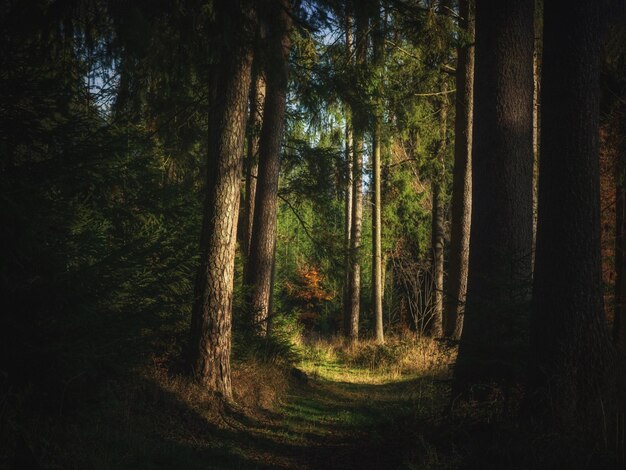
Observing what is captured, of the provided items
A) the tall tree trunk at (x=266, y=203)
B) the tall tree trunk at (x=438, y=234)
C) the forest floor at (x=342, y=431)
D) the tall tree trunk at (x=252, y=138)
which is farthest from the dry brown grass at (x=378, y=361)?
the tall tree trunk at (x=252, y=138)

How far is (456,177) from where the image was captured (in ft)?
41.0

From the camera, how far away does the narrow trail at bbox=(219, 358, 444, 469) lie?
6.36 metres

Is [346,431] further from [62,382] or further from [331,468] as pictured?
[62,382]

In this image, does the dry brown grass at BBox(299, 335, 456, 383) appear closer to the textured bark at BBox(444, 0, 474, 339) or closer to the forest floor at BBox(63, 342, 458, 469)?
the textured bark at BBox(444, 0, 474, 339)

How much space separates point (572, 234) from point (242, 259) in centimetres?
847

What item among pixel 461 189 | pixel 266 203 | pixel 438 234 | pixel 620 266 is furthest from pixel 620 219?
pixel 438 234

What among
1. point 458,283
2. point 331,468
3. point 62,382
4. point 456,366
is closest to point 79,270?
point 62,382

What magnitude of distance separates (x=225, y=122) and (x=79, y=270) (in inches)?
177

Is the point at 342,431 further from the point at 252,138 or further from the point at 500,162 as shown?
the point at 252,138

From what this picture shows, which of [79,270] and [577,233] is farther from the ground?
[577,233]

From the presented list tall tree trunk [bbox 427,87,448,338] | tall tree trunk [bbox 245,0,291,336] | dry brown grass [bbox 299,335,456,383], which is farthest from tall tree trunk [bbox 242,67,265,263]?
tall tree trunk [bbox 427,87,448,338]

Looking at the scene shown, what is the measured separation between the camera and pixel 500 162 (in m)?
7.30

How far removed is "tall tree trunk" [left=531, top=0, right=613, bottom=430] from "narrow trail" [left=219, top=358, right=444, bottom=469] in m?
1.73

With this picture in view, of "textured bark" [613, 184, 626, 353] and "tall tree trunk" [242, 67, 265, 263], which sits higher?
"tall tree trunk" [242, 67, 265, 263]
